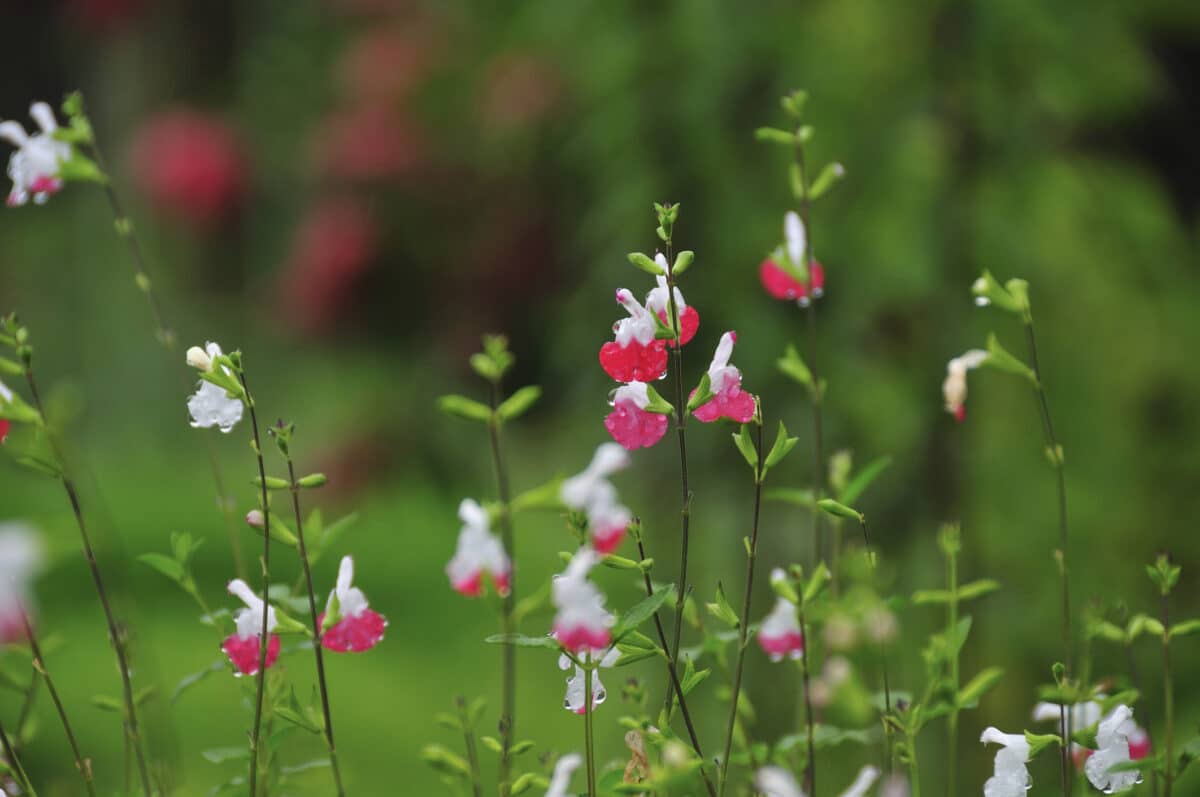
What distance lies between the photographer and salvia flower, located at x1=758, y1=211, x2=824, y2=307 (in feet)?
2.73

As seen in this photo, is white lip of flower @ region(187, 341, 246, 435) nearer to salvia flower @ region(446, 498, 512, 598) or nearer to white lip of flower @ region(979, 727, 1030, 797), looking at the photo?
salvia flower @ region(446, 498, 512, 598)

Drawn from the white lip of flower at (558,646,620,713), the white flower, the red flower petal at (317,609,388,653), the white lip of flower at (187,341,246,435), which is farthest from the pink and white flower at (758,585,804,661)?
the white flower

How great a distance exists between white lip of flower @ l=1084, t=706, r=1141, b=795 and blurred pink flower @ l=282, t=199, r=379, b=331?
4164 mm

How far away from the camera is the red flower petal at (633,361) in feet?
2.20

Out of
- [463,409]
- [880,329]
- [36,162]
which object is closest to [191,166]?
[880,329]

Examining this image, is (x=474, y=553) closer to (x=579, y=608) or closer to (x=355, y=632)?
(x=579, y=608)

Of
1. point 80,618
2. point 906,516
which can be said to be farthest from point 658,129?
point 80,618

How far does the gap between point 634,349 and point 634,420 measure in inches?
1.5

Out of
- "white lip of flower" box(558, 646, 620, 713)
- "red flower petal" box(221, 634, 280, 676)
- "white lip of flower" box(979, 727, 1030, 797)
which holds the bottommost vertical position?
"white lip of flower" box(979, 727, 1030, 797)

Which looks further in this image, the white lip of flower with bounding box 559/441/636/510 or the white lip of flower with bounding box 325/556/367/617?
the white lip of flower with bounding box 325/556/367/617

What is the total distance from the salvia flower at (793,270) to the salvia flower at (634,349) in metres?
0.19

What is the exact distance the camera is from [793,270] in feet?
2.73

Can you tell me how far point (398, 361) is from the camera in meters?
4.94

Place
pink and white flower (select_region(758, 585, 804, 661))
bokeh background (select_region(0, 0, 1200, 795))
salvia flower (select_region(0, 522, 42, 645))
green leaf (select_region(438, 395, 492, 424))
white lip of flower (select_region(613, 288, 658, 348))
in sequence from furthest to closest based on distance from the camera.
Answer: bokeh background (select_region(0, 0, 1200, 795)) → pink and white flower (select_region(758, 585, 804, 661)) → white lip of flower (select_region(613, 288, 658, 348)) → green leaf (select_region(438, 395, 492, 424)) → salvia flower (select_region(0, 522, 42, 645))
